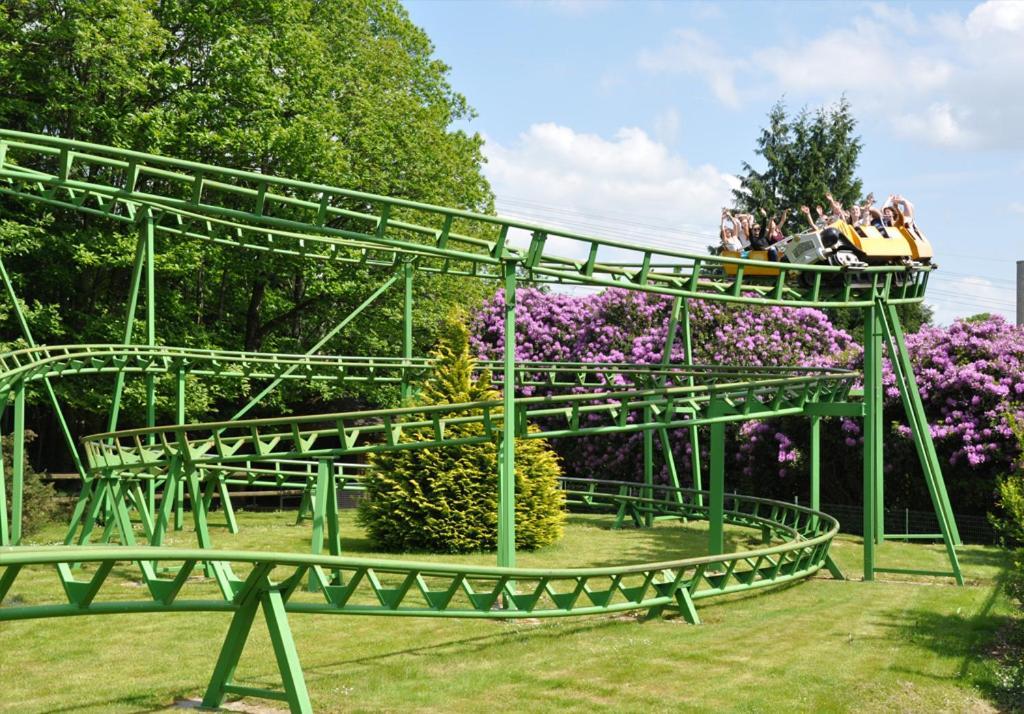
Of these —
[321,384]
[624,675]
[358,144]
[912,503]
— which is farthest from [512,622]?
[358,144]

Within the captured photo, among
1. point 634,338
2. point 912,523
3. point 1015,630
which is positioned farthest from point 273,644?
point 634,338

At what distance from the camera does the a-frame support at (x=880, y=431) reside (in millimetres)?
15805

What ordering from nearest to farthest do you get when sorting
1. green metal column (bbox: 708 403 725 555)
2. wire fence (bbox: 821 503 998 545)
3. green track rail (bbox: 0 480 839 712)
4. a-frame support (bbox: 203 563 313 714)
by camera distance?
green track rail (bbox: 0 480 839 712)
a-frame support (bbox: 203 563 313 714)
green metal column (bbox: 708 403 725 555)
wire fence (bbox: 821 503 998 545)

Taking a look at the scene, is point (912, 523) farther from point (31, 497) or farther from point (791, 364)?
point (31, 497)

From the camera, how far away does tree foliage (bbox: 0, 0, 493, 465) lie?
2302 cm

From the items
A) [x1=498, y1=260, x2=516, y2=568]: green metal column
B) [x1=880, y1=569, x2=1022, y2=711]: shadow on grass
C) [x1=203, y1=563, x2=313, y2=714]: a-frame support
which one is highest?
[x1=498, y1=260, x2=516, y2=568]: green metal column

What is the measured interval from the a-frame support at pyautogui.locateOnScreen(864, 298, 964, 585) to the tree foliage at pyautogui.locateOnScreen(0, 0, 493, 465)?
1164 cm

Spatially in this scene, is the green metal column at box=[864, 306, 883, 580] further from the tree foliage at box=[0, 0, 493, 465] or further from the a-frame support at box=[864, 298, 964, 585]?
the tree foliage at box=[0, 0, 493, 465]

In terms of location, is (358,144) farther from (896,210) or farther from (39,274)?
(896,210)

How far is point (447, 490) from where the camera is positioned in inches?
701

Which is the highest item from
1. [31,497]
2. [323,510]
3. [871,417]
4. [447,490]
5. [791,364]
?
[791,364]

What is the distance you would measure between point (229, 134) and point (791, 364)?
1316 cm

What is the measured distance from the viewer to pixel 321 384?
88.0ft

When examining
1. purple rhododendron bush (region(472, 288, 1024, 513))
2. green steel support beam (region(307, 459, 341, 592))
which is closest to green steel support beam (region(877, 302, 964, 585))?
purple rhododendron bush (region(472, 288, 1024, 513))
